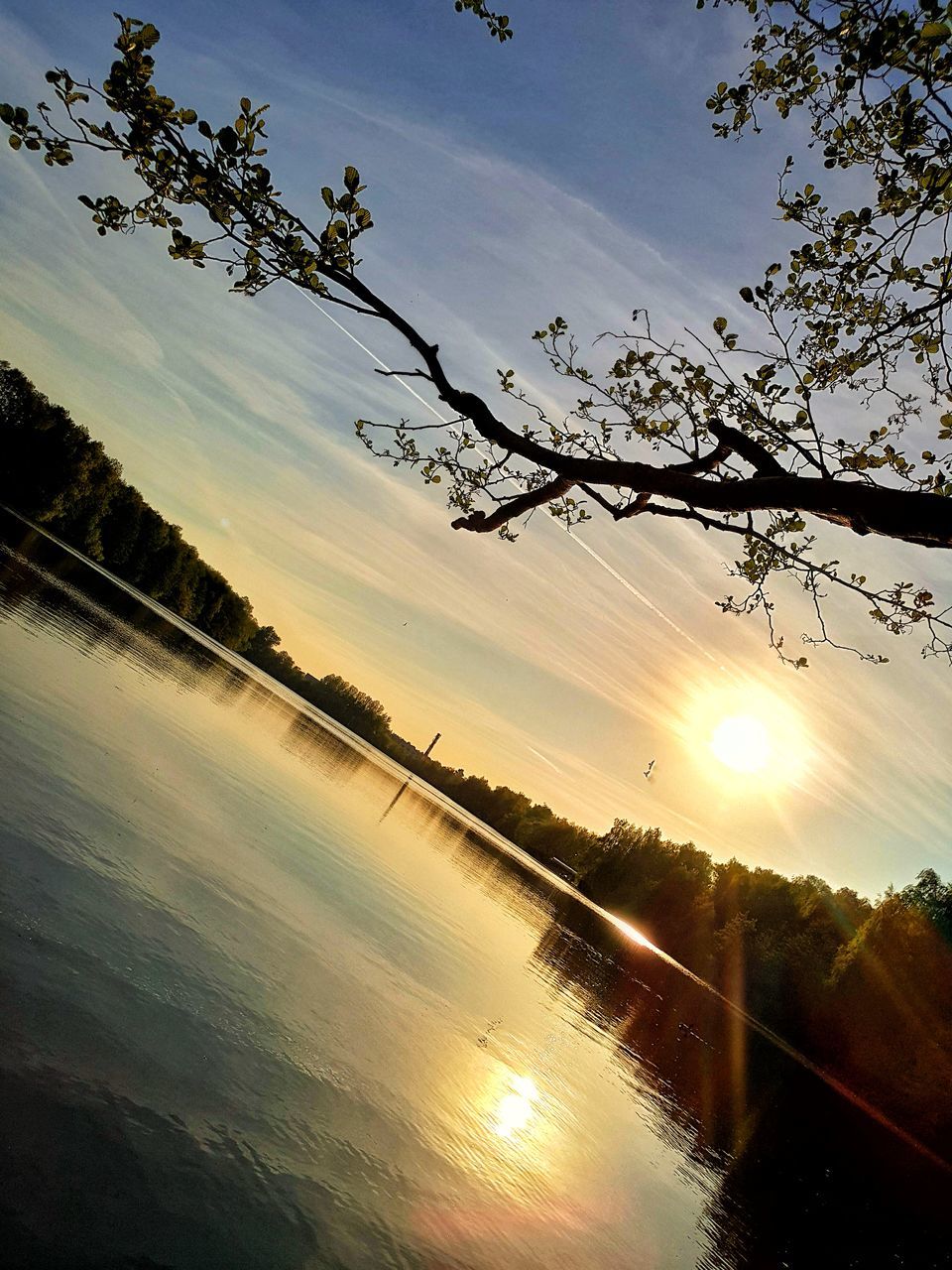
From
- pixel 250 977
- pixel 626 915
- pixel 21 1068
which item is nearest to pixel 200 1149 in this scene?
pixel 21 1068

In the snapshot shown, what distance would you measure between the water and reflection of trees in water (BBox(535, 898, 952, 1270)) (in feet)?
0.66

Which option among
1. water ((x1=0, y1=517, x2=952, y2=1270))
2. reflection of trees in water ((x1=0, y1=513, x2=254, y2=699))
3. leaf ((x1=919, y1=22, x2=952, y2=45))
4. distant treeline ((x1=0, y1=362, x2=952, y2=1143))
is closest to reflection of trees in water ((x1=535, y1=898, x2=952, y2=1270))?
water ((x1=0, y1=517, x2=952, y2=1270))

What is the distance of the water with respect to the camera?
20.8 feet

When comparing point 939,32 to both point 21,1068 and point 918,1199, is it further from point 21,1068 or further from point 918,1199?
point 918,1199

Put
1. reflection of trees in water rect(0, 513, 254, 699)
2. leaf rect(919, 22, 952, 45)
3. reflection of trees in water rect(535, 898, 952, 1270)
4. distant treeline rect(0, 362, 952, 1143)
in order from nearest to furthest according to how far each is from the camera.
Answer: leaf rect(919, 22, 952, 45) < reflection of trees in water rect(535, 898, 952, 1270) < reflection of trees in water rect(0, 513, 254, 699) < distant treeline rect(0, 362, 952, 1143)

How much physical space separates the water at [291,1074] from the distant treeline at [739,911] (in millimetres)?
46960

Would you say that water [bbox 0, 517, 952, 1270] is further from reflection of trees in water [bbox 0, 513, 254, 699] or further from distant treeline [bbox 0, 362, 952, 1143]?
distant treeline [bbox 0, 362, 952, 1143]

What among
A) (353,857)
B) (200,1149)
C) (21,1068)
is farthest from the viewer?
(353,857)

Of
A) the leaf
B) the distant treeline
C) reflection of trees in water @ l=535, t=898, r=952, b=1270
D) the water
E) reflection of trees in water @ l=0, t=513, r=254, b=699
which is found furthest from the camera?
the distant treeline

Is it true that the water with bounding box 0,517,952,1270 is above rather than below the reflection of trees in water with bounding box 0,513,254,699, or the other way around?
above

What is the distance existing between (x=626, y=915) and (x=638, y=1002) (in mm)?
88348

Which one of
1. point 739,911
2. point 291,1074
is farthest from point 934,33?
point 739,911

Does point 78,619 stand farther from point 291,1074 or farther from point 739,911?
point 739,911

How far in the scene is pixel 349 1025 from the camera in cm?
1195
